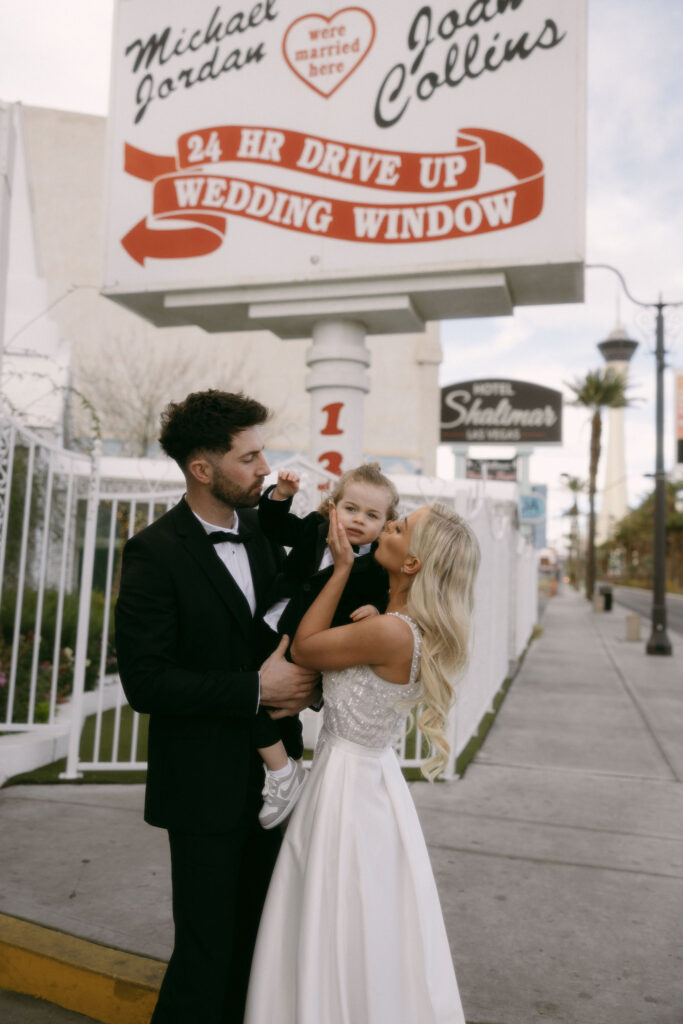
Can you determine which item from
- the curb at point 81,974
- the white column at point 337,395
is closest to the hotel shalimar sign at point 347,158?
the white column at point 337,395

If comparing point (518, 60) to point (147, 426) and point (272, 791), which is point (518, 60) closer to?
point (272, 791)

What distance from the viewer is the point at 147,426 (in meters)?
26.9

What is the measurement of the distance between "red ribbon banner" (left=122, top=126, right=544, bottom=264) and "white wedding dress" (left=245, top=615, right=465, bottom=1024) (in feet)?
16.7

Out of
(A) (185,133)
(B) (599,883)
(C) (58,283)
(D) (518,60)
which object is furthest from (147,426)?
(B) (599,883)

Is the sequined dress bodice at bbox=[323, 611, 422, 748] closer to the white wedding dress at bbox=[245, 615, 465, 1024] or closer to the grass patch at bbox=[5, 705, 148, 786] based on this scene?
the white wedding dress at bbox=[245, 615, 465, 1024]

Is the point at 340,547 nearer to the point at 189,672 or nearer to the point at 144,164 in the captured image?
the point at 189,672

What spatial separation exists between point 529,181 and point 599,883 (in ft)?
16.8

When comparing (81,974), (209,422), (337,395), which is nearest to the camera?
(209,422)

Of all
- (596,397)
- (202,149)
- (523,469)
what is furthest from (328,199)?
(596,397)

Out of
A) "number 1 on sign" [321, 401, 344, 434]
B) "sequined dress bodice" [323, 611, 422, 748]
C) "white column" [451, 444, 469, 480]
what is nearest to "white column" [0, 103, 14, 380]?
"number 1 on sign" [321, 401, 344, 434]

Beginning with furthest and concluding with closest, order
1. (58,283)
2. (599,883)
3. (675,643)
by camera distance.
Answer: (58,283), (675,643), (599,883)

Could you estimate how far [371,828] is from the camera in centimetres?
246

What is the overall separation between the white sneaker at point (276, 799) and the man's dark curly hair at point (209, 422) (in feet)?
3.34

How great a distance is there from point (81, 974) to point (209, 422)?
236 cm
